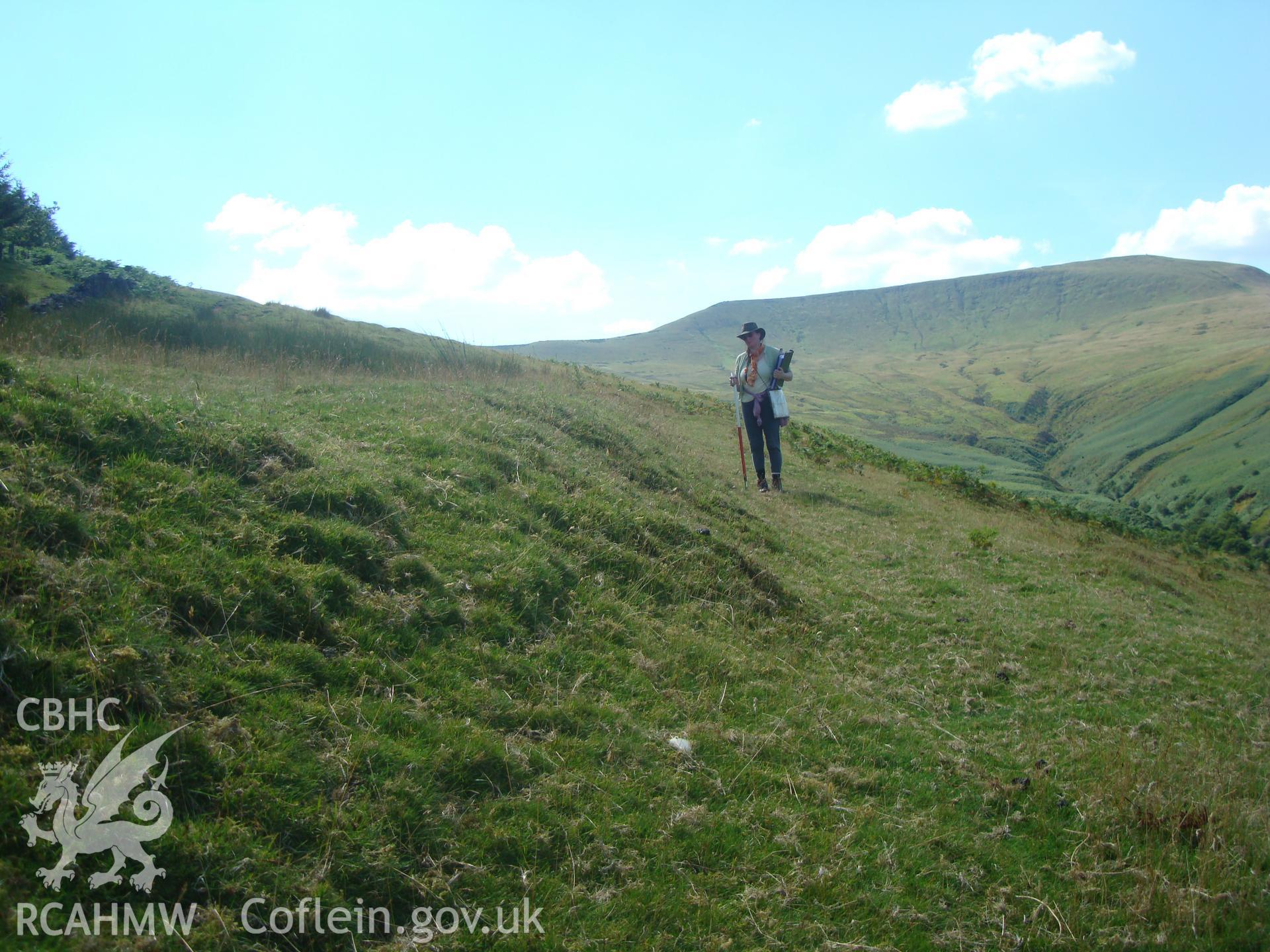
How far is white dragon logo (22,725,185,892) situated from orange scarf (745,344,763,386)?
13.8 meters

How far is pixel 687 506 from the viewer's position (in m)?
11.7

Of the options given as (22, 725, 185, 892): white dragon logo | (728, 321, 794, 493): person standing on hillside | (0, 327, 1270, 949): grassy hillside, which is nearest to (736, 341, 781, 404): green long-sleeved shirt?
(728, 321, 794, 493): person standing on hillside

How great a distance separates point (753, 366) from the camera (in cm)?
1591

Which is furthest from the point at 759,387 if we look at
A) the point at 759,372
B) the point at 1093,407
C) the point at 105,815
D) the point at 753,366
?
the point at 1093,407

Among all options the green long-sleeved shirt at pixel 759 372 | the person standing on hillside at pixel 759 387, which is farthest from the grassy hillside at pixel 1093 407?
the green long-sleeved shirt at pixel 759 372

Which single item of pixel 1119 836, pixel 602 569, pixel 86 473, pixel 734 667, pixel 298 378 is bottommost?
pixel 1119 836

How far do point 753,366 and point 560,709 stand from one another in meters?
11.8

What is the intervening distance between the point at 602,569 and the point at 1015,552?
10369mm

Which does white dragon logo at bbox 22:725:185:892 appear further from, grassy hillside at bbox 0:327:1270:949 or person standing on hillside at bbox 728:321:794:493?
person standing on hillside at bbox 728:321:794:493

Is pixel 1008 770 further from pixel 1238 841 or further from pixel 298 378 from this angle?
pixel 298 378

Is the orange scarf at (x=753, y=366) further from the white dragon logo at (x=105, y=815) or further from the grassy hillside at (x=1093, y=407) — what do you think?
the grassy hillside at (x=1093, y=407)

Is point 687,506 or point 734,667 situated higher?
point 687,506

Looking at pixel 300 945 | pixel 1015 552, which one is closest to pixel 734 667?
pixel 300 945

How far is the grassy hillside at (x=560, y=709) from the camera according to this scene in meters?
3.74
